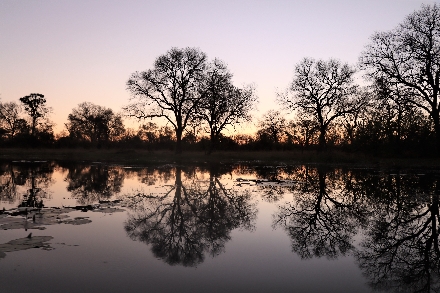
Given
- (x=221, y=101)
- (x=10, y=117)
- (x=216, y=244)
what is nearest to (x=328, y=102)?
(x=221, y=101)

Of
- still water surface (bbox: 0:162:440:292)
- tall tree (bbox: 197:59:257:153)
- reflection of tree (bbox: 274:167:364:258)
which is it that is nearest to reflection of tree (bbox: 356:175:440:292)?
still water surface (bbox: 0:162:440:292)

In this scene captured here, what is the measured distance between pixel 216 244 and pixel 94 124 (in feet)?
252

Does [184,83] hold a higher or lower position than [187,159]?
higher

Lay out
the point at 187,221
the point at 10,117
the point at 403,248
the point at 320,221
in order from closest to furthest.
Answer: the point at 403,248 → the point at 187,221 → the point at 320,221 → the point at 10,117

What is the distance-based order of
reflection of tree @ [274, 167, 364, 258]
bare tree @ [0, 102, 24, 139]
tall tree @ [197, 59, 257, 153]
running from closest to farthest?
reflection of tree @ [274, 167, 364, 258]
tall tree @ [197, 59, 257, 153]
bare tree @ [0, 102, 24, 139]

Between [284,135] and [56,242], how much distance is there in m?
74.8

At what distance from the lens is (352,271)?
17.9 ft

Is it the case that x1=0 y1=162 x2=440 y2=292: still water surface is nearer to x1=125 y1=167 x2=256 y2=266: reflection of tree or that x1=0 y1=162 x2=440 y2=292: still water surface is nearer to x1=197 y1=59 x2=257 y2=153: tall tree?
x1=125 y1=167 x2=256 y2=266: reflection of tree

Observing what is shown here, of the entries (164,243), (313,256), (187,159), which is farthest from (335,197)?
(187,159)

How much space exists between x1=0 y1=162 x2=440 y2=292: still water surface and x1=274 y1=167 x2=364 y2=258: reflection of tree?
3 centimetres

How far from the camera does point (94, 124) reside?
3081 inches

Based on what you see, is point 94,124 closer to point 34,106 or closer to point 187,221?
point 34,106

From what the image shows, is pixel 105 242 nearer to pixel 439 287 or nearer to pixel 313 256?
pixel 313 256

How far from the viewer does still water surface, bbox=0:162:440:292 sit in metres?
4.92
